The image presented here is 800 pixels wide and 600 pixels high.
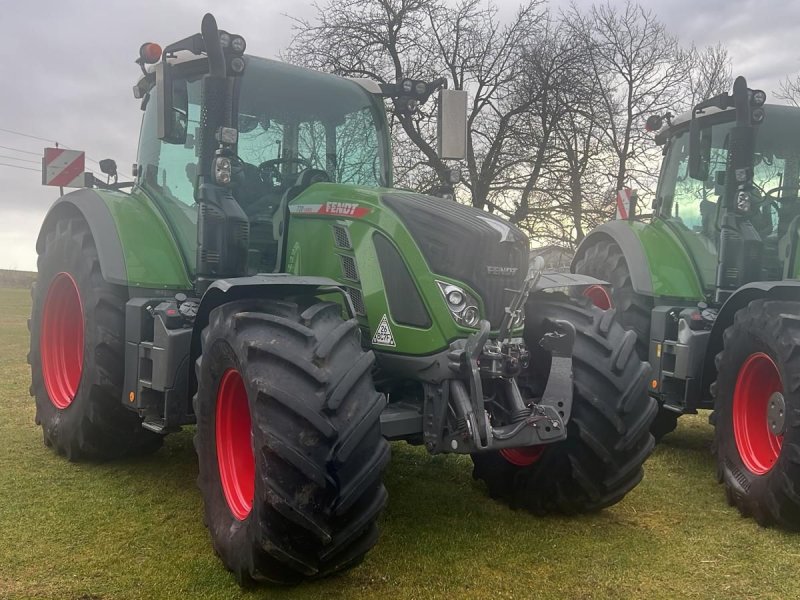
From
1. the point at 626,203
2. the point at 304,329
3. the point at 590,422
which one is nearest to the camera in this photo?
the point at 304,329

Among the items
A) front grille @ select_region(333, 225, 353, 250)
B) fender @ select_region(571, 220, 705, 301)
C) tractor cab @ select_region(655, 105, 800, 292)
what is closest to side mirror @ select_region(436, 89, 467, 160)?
front grille @ select_region(333, 225, 353, 250)

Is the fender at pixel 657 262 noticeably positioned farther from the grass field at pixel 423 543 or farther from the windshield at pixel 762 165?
the grass field at pixel 423 543

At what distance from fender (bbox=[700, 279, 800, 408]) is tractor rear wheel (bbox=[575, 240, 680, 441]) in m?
0.50

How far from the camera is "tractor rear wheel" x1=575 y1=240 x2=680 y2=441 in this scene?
637 centimetres

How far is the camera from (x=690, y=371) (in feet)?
18.5

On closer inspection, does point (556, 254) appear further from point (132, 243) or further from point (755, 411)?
point (132, 243)

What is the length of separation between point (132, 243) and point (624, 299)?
13.1 feet

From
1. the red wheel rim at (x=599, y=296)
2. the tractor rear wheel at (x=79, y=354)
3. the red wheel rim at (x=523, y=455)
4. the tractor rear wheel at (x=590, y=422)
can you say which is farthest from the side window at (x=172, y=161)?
the red wheel rim at (x=599, y=296)

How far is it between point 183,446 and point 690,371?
12.6 ft

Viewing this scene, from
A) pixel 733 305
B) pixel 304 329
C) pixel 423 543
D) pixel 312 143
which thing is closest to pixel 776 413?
pixel 733 305

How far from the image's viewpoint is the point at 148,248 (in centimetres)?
483

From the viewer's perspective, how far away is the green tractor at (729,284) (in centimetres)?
453

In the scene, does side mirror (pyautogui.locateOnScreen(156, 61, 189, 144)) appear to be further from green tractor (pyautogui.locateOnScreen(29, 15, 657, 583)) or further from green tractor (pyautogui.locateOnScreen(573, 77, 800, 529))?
green tractor (pyautogui.locateOnScreen(573, 77, 800, 529))

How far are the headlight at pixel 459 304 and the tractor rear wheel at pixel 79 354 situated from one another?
2.24m
